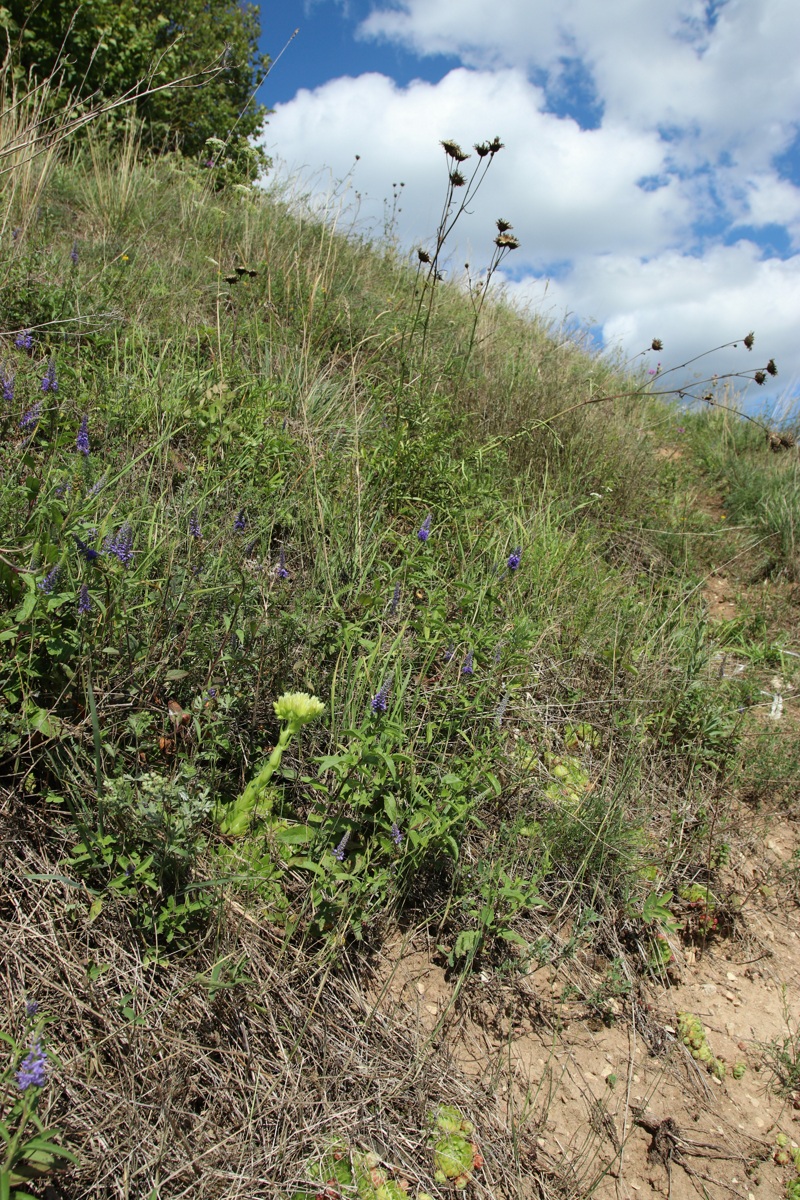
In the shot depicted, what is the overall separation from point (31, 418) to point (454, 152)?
2469 millimetres

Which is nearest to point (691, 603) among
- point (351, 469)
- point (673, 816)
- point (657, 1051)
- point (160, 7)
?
point (673, 816)

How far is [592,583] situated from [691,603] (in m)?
0.89

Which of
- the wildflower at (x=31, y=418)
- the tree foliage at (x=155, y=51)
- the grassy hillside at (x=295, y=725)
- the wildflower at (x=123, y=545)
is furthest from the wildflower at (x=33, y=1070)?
the tree foliage at (x=155, y=51)

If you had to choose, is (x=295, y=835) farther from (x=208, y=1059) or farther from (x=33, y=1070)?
(x=33, y=1070)

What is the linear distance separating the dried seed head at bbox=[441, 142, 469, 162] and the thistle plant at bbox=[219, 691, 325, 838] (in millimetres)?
2963

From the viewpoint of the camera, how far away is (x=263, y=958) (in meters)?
1.82

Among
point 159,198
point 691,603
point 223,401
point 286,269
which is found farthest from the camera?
point 159,198

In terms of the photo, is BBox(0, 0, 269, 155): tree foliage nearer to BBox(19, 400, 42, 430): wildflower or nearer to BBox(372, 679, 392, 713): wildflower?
BBox(19, 400, 42, 430): wildflower

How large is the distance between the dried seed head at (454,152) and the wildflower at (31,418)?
2.33 meters

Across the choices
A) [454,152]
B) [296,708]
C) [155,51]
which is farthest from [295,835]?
[155,51]

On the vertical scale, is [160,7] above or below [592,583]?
above

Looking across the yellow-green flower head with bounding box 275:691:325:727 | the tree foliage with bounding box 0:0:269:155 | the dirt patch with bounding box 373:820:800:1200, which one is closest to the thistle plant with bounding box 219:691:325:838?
the yellow-green flower head with bounding box 275:691:325:727

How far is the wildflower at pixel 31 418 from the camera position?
2.51 m

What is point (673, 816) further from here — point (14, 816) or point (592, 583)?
point (14, 816)
